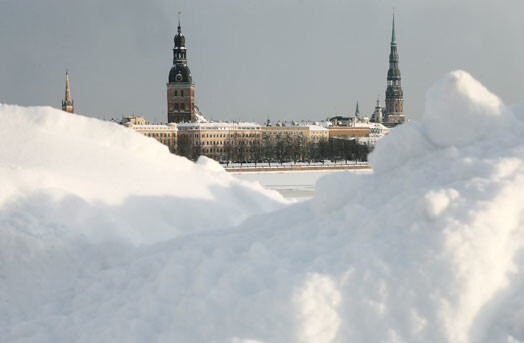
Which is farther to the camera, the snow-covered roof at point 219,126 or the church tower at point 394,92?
the church tower at point 394,92

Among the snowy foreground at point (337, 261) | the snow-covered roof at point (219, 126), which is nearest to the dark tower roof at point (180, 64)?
the snow-covered roof at point (219, 126)

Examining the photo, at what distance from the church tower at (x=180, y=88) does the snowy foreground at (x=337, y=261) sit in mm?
113049

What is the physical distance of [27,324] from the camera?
5523mm

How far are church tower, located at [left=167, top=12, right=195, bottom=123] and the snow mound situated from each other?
10895cm

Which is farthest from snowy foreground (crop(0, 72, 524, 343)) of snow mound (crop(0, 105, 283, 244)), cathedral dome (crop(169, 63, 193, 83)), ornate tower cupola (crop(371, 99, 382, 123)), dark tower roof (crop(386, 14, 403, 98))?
ornate tower cupola (crop(371, 99, 382, 123))

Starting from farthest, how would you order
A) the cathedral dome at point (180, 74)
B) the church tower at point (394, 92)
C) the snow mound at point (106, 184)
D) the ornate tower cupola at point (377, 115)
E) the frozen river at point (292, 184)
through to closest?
the ornate tower cupola at point (377, 115), the church tower at point (394, 92), the cathedral dome at point (180, 74), the frozen river at point (292, 184), the snow mound at point (106, 184)

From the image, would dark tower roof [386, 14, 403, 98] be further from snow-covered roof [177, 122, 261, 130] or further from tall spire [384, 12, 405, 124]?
snow-covered roof [177, 122, 261, 130]

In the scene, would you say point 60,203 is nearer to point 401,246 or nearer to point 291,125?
point 401,246

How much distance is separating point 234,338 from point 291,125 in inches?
4954

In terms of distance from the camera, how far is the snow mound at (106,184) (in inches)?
329

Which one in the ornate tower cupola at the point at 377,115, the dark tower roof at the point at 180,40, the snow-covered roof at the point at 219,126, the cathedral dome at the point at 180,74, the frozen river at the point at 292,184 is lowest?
the frozen river at the point at 292,184

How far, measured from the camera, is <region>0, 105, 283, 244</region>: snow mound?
835 centimetres

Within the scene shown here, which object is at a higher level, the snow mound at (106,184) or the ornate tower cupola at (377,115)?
the ornate tower cupola at (377,115)

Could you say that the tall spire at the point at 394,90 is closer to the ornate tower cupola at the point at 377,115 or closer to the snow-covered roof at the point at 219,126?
the ornate tower cupola at the point at 377,115
